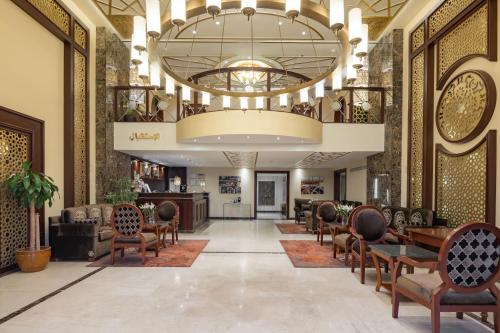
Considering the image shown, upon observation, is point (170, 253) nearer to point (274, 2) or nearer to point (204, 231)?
point (204, 231)

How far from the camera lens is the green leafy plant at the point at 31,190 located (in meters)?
5.18

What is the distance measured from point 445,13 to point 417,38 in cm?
115

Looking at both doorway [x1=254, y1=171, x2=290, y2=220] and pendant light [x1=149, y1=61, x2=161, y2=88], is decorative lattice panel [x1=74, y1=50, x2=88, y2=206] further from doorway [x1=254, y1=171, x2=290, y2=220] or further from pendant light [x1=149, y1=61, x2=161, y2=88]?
doorway [x1=254, y1=171, x2=290, y2=220]

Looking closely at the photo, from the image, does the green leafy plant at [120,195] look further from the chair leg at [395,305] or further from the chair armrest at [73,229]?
the chair leg at [395,305]

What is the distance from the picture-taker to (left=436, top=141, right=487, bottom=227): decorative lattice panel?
214 inches

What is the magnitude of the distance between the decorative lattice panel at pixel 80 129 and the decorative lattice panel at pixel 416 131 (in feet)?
23.7

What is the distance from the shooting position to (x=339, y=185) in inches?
617

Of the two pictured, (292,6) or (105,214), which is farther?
(105,214)

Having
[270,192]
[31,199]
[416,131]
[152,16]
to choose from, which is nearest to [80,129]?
[31,199]

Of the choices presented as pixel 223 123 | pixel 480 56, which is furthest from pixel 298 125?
pixel 480 56

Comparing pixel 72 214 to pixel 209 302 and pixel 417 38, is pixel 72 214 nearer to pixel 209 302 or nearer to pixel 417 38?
pixel 209 302

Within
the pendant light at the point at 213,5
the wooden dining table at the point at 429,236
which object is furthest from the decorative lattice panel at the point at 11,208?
the wooden dining table at the point at 429,236

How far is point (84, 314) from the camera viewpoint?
142 inches

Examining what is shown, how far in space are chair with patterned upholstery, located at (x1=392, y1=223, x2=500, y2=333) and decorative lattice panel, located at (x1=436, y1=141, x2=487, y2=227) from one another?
2724 millimetres
